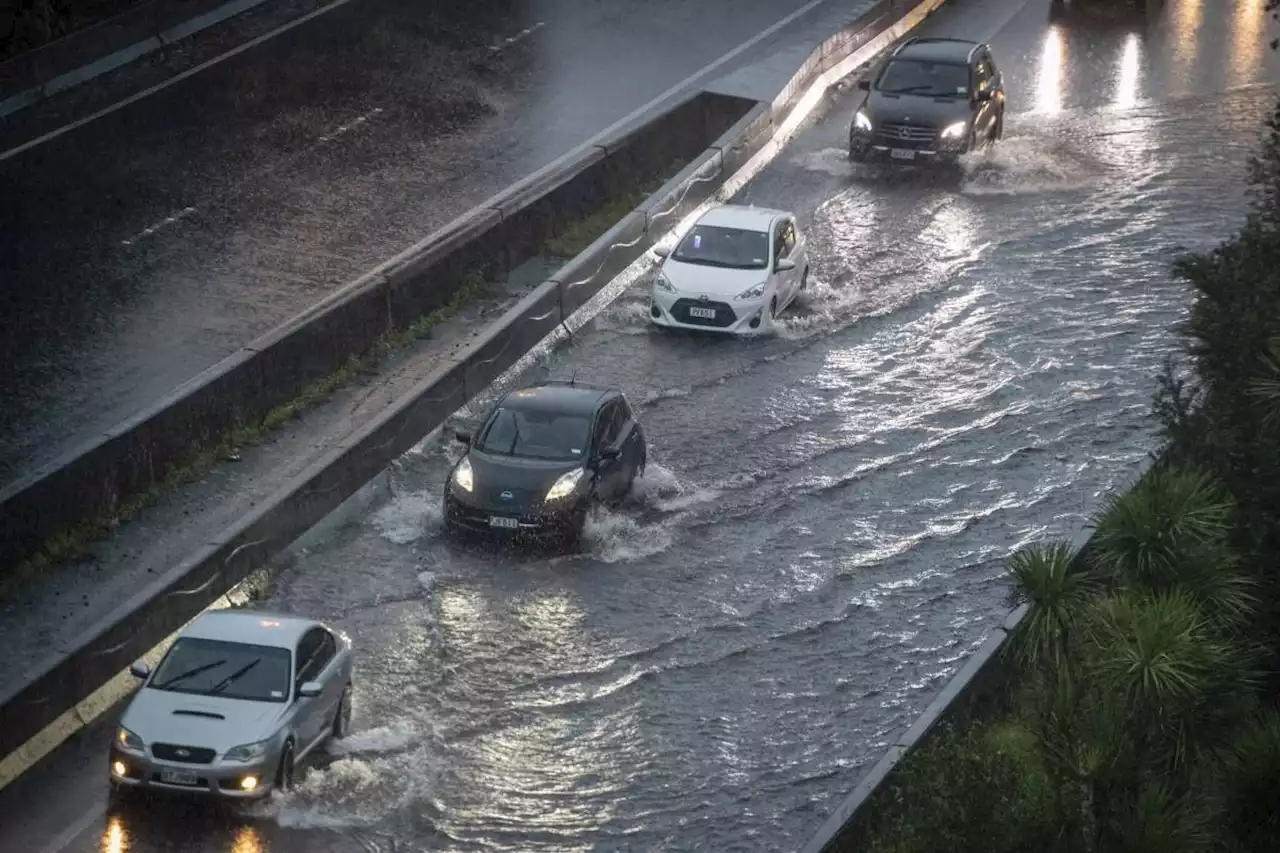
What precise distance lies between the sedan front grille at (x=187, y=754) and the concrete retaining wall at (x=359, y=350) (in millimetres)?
1378

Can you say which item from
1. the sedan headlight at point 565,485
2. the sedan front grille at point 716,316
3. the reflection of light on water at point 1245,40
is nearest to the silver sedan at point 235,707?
the sedan headlight at point 565,485

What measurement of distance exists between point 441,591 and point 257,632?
365cm

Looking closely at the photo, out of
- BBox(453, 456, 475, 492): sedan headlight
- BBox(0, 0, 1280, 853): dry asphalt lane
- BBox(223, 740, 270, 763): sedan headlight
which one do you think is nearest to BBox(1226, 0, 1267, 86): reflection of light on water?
BBox(0, 0, 1280, 853): dry asphalt lane

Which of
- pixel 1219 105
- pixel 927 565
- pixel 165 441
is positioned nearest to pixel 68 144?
pixel 165 441

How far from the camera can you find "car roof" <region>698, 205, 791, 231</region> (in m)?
29.2

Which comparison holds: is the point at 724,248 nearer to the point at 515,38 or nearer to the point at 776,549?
the point at 776,549

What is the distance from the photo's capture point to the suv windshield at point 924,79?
3497 centimetres

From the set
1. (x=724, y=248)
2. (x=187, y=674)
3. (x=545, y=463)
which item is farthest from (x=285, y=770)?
(x=724, y=248)

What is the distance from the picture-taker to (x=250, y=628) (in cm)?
1680

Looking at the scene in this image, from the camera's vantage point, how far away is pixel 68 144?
106ft

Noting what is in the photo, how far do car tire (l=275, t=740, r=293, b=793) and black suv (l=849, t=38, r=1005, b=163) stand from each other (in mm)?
20532

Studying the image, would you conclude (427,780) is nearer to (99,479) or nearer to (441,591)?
(441,591)

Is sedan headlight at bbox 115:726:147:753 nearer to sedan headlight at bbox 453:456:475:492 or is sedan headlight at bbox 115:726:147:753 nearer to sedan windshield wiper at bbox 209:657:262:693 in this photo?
sedan windshield wiper at bbox 209:657:262:693

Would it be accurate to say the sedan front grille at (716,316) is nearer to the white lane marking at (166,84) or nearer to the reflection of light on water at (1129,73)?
the white lane marking at (166,84)
